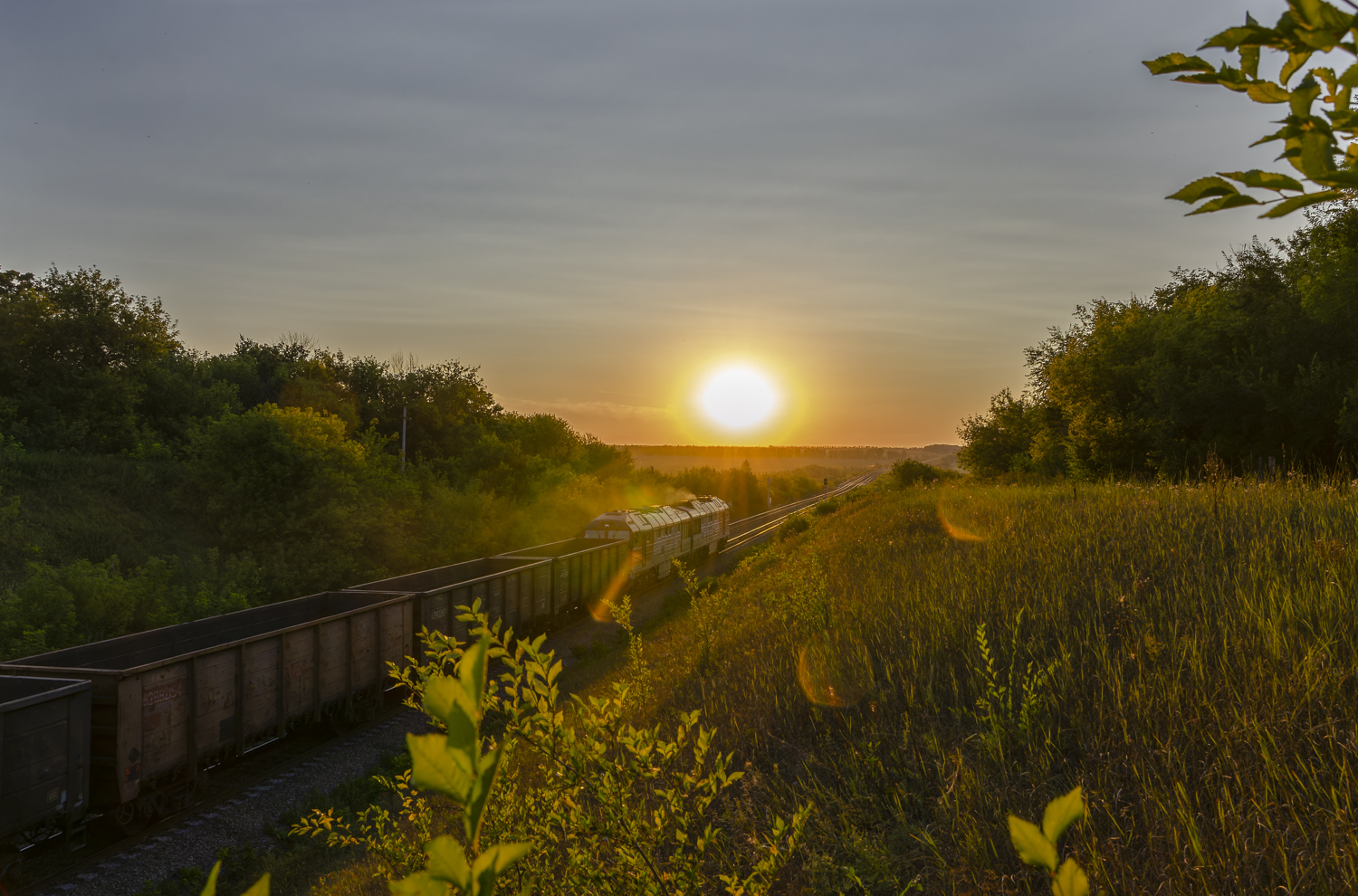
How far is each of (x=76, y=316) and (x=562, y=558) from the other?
81.4 feet

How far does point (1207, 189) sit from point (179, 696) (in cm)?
1232

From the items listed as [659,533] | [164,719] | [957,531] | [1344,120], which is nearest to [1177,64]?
[1344,120]

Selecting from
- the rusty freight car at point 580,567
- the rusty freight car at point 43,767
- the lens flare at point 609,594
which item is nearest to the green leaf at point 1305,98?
the rusty freight car at point 43,767

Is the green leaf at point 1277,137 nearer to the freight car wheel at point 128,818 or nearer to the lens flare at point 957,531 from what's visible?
the lens flare at point 957,531

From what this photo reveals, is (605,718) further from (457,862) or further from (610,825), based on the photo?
(457,862)

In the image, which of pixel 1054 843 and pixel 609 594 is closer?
pixel 1054 843

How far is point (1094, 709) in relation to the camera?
460cm

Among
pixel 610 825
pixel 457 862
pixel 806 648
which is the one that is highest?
pixel 457 862

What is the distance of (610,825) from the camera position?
9.33 ft

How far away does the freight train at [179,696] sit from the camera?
872 centimetres

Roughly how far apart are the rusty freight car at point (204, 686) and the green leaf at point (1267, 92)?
1170 cm

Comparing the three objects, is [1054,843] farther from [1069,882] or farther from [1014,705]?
[1014,705]

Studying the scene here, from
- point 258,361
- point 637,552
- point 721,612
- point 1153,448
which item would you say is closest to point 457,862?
point 721,612

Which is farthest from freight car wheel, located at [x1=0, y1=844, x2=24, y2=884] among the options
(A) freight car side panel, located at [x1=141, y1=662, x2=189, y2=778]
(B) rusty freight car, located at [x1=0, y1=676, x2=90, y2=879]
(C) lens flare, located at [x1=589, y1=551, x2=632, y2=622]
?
(C) lens flare, located at [x1=589, y1=551, x2=632, y2=622]
